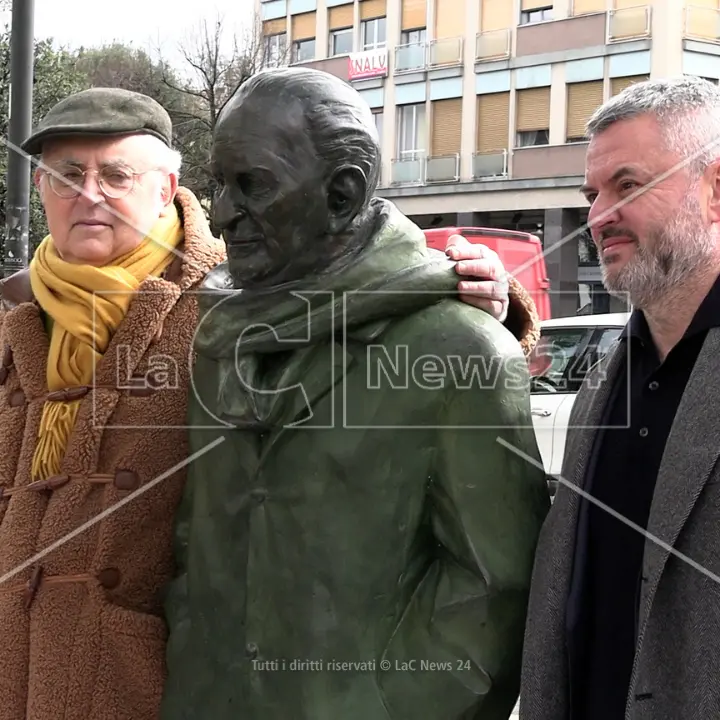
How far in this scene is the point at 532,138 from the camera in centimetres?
2202

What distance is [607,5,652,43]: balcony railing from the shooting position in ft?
67.4

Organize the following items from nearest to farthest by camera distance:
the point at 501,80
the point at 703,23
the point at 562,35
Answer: the point at 703,23 → the point at 562,35 → the point at 501,80

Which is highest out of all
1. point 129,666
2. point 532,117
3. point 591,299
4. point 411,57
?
point 411,57

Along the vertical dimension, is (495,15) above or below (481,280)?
above

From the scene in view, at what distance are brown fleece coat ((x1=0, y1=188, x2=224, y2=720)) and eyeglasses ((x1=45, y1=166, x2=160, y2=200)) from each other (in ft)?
0.68

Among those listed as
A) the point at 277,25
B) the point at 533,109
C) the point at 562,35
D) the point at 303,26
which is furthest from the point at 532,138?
the point at 277,25

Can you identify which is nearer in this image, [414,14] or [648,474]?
[648,474]

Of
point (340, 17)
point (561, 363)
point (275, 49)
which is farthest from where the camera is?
point (340, 17)

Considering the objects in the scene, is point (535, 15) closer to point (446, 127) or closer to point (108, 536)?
point (446, 127)

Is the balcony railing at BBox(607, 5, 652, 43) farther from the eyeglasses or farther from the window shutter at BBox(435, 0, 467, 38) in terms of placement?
the eyeglasses

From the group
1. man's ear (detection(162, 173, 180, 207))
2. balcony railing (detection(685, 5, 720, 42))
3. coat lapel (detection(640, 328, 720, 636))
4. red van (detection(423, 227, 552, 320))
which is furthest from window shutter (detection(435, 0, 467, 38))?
coat lapel (detection(640, 328, 720, 636))

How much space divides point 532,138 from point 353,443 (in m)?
21.3

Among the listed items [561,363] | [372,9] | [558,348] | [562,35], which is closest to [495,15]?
[562,35]

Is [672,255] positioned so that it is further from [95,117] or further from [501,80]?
[501,80]
